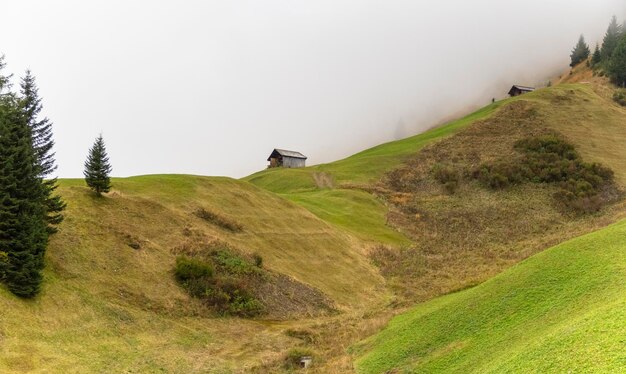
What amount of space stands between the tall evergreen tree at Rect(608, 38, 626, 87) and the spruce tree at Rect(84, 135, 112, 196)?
127 m

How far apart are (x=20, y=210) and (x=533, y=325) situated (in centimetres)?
2584

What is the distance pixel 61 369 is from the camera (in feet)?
63.6

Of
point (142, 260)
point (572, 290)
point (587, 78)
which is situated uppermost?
point (587, 78)

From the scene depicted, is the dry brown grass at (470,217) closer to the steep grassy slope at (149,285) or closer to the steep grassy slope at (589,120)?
the steep grassy slope at (589,120)

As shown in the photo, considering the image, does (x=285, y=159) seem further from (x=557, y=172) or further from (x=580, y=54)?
(x=580, y=54)

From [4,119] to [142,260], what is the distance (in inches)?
489

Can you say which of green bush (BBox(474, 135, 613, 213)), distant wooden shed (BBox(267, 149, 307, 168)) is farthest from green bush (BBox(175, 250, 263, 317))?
distant wooden shed (BBox(267, 149, 307, 168))

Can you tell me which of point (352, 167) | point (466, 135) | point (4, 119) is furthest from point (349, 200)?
point (4, 119)

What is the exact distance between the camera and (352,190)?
7662cm

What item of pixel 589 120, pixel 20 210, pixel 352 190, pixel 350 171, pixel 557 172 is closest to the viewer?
pixel 20 210

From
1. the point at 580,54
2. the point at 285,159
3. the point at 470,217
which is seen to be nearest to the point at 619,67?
the point at 580,54

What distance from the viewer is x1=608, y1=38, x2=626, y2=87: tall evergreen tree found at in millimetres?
115500

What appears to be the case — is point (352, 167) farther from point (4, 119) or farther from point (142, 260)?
point (4, 119)

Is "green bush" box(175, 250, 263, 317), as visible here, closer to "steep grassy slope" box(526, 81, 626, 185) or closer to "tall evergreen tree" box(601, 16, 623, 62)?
"steep grassy slope" box(526, 81, 626, 185)
